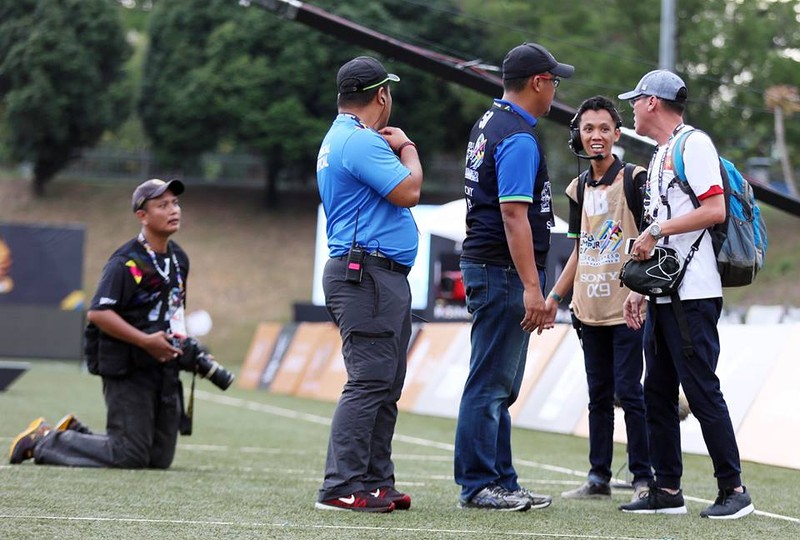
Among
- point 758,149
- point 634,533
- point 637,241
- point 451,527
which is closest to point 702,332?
point 637,241

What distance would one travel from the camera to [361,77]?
593 cm

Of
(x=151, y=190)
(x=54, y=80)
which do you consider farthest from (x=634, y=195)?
(x=54, y=80)

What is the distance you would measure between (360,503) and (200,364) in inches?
97.2

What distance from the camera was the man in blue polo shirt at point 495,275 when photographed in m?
5.86

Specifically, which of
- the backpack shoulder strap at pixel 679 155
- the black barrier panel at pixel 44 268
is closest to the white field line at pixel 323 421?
the backpack shoulder strap at pixel 679 155

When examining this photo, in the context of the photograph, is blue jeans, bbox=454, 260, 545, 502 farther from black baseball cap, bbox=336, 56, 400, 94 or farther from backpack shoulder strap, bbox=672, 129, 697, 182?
black baseball cap, bbox=336, 56, 400, 94

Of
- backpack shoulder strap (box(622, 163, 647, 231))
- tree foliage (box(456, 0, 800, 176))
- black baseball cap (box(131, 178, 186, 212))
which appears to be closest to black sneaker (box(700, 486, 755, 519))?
backpack shoulder strap (box(622, 163, 647, 231))

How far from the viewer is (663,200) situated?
228 inches

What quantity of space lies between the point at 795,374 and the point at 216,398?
10976mm

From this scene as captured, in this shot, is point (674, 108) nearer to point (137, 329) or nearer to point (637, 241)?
point (637, 241)

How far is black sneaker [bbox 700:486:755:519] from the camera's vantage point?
572 cm

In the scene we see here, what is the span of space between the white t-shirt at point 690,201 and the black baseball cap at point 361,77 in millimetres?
1297

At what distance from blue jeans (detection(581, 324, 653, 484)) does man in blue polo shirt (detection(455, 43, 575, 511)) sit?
0.99 m

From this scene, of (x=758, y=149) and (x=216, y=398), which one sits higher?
(x=758, y=149)
